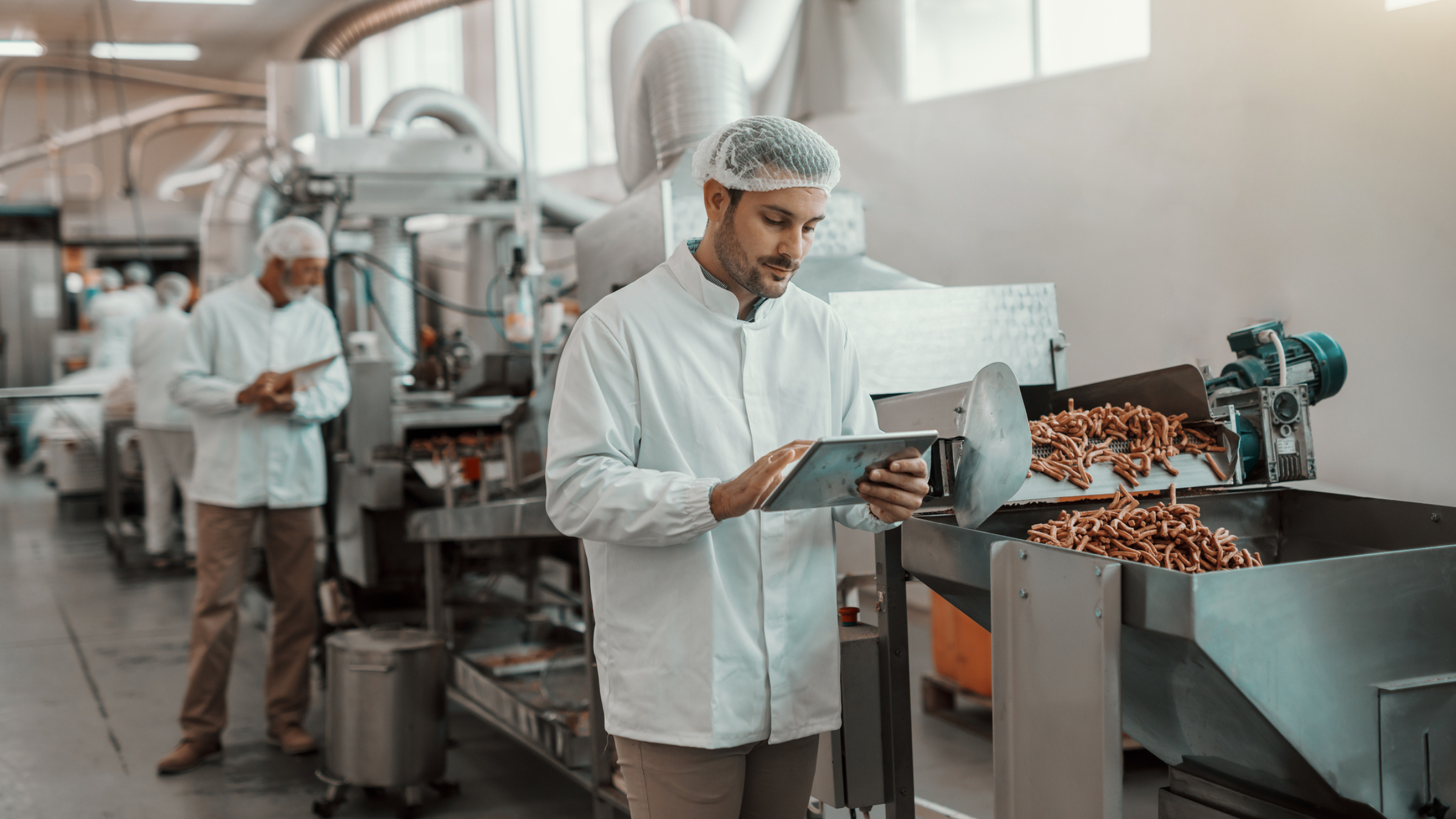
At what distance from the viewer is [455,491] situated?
12.1ft

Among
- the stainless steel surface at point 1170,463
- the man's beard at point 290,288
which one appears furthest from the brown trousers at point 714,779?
the man's beard at point 290,288

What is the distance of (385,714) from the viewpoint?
3.02m

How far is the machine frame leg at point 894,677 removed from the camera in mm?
1934

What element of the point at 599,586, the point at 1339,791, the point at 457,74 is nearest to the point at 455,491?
the point at 599,586

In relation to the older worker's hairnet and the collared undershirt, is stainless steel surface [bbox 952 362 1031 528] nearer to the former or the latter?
the collared undershirt

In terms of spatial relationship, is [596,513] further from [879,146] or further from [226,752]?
[879,146]

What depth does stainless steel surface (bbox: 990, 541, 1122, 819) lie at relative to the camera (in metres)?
1.43

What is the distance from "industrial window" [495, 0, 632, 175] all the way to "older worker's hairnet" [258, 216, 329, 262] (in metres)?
4.34

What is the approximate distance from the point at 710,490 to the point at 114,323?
30.7ft

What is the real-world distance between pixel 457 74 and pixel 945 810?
853cm

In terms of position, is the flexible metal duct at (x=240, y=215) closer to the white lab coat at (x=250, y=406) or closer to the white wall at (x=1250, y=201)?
the white lab coat at (x=250, y=406)

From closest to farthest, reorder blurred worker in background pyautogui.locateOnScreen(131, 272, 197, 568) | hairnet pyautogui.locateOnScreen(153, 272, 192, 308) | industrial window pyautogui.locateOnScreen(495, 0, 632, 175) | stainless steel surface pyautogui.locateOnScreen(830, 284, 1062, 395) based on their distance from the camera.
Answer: stainless steel surface pyautogui.locateOnScreen(830, 284, 1062, 395), blurred worker in background pyautogui.locateOnScreen(131, 272, 197, 568), hairnet pyautogui.locateOnScreen(153, 272, 192, 308), industrial window pyautogui.locateOnScreen(495, 0, 632, 175)

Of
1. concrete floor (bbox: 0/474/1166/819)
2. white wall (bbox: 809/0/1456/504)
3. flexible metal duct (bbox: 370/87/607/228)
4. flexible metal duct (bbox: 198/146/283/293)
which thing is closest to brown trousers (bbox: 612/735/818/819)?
concrete floor (bbox: 0/474/1166/819)

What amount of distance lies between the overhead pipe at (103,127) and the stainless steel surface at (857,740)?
12.7m
